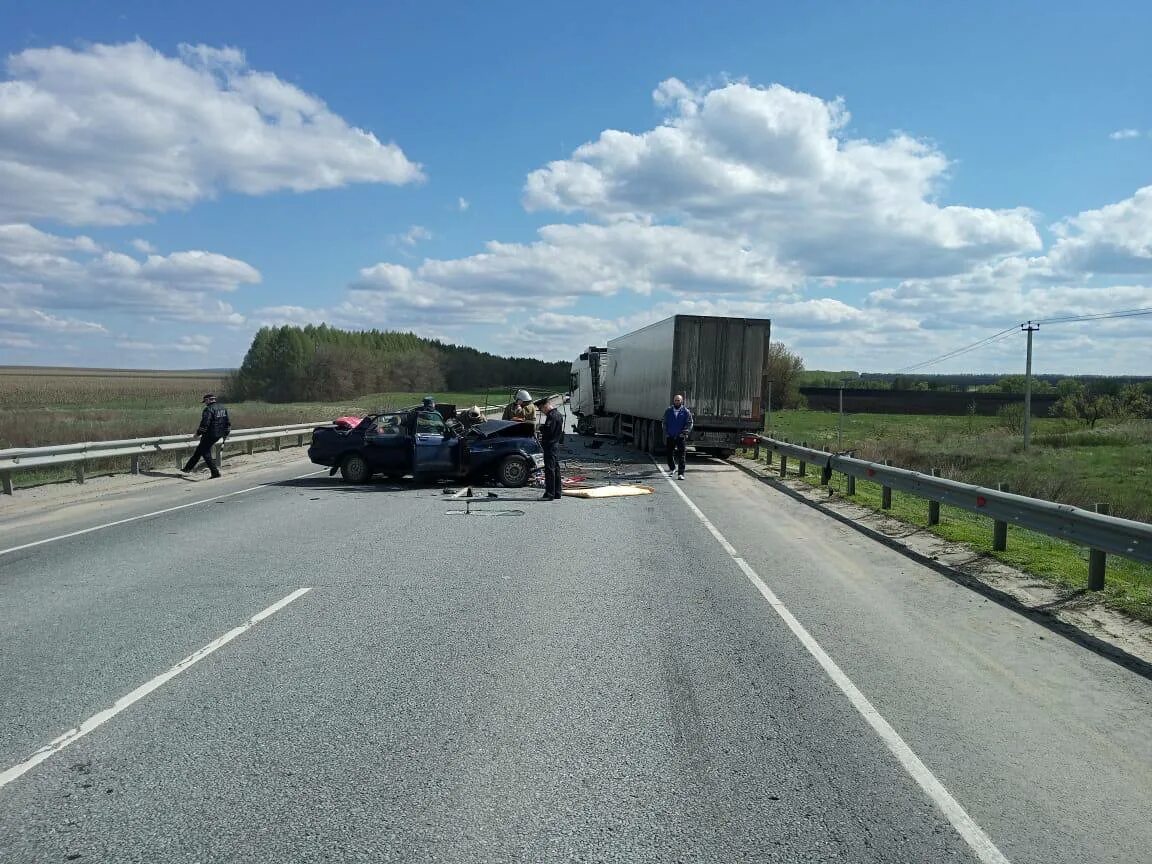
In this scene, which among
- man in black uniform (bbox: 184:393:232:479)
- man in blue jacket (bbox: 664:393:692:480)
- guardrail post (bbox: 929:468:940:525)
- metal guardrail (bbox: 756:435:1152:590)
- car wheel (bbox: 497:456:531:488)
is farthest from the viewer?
man in blue jacket (bbox: 664:393:692:480)

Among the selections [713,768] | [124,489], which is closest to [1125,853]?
[713,768]

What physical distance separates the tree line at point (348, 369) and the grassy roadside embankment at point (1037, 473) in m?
60.3

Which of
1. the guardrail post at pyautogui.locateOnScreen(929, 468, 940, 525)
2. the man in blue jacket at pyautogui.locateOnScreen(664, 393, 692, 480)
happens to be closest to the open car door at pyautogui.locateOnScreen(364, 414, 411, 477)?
the man in blue jacket at pyautogui.locateOnScreen(664, 393, 692, 480)

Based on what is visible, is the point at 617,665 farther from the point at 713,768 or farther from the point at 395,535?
the point at 395,535

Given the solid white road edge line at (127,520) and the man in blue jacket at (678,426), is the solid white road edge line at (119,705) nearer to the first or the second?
the solid white road edge line at (127,520)

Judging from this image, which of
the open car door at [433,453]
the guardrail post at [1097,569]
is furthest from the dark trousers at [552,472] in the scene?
the guardrail post at [1097,569]

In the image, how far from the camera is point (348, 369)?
117 meters

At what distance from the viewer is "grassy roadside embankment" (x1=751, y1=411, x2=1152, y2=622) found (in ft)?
37.0

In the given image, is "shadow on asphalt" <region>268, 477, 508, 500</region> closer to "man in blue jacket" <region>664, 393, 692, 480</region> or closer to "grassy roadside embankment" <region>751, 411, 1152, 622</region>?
"man in blue jacket" <region>664, 393, 692, 480</region>

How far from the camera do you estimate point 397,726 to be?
208 inches

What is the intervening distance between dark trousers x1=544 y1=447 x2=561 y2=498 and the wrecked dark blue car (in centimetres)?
131

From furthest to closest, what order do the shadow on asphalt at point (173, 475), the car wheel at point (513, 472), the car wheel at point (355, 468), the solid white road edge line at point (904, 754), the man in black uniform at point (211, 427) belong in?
the shadow on asphalt at point (173, 475) < the man in black uniform at point (211, 427) < the car wheel at point (355, 468) < the car wheel at point (513, 472) < the solid white road edge line at point (904, 754)

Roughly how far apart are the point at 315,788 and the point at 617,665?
8.56 ft

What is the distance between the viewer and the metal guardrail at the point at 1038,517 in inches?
338
